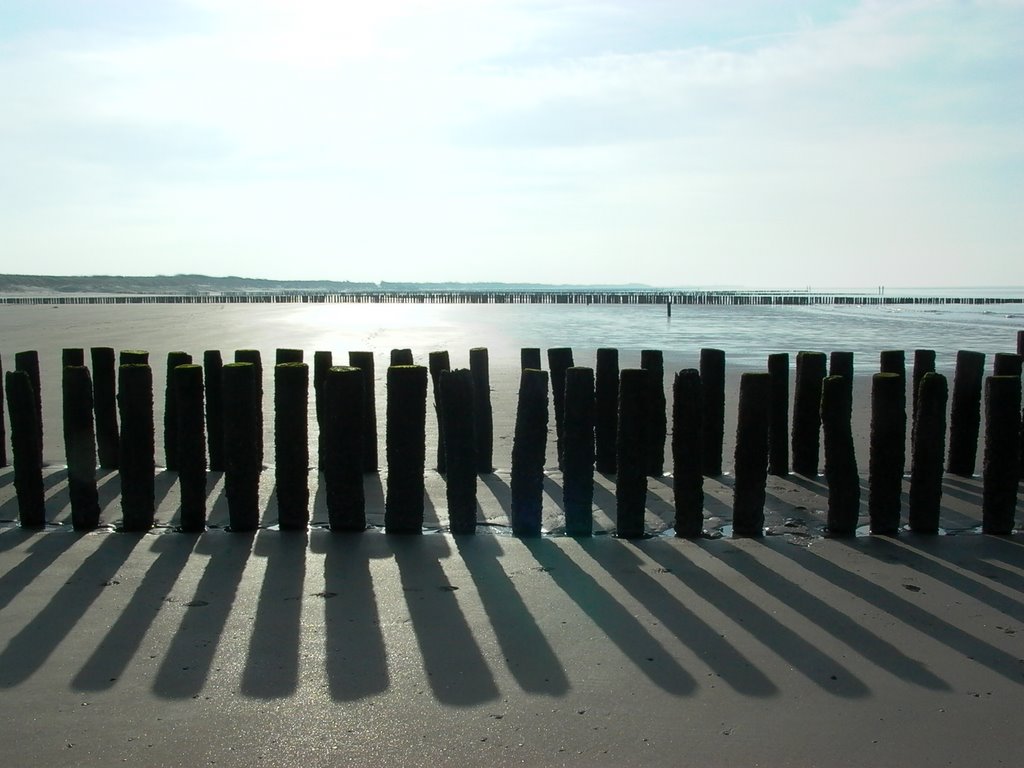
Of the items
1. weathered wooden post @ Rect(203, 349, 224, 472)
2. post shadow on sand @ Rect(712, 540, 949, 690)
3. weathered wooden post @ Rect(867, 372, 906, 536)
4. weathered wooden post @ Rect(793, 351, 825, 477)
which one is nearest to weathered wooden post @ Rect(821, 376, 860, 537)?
weathered wooden post @ Rect(867, 372, 906, 536)

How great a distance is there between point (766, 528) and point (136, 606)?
3.61 m

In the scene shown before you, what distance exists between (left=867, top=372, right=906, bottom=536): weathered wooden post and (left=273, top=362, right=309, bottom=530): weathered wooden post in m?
3.37

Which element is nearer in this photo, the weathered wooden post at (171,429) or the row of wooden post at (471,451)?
the row of wooden post at (471,451)

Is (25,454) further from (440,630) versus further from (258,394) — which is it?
(440,630)

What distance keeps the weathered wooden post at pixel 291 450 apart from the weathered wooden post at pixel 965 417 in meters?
5.01

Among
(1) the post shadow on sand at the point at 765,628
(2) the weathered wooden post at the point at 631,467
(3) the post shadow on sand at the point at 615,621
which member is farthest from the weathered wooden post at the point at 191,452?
(1) the post shadow on sand at the point at 765,628

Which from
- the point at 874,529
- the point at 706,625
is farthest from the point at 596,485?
the point at 706,625

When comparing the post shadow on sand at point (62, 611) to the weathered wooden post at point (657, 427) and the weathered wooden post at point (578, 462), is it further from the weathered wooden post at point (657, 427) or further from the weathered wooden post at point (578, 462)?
the weathered wooden post at point (657, 427)

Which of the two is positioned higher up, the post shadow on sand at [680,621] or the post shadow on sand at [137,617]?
the post shadow on sand at [137,617]

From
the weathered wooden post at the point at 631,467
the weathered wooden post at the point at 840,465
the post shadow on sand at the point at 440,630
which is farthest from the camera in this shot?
the weathered wooden post at the point at 840,465

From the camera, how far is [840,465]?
5.58 m

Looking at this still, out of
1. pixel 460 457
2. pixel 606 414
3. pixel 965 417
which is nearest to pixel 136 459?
pixel 460 457

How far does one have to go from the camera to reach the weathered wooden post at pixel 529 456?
5539 mm

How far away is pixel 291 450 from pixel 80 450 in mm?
1292
